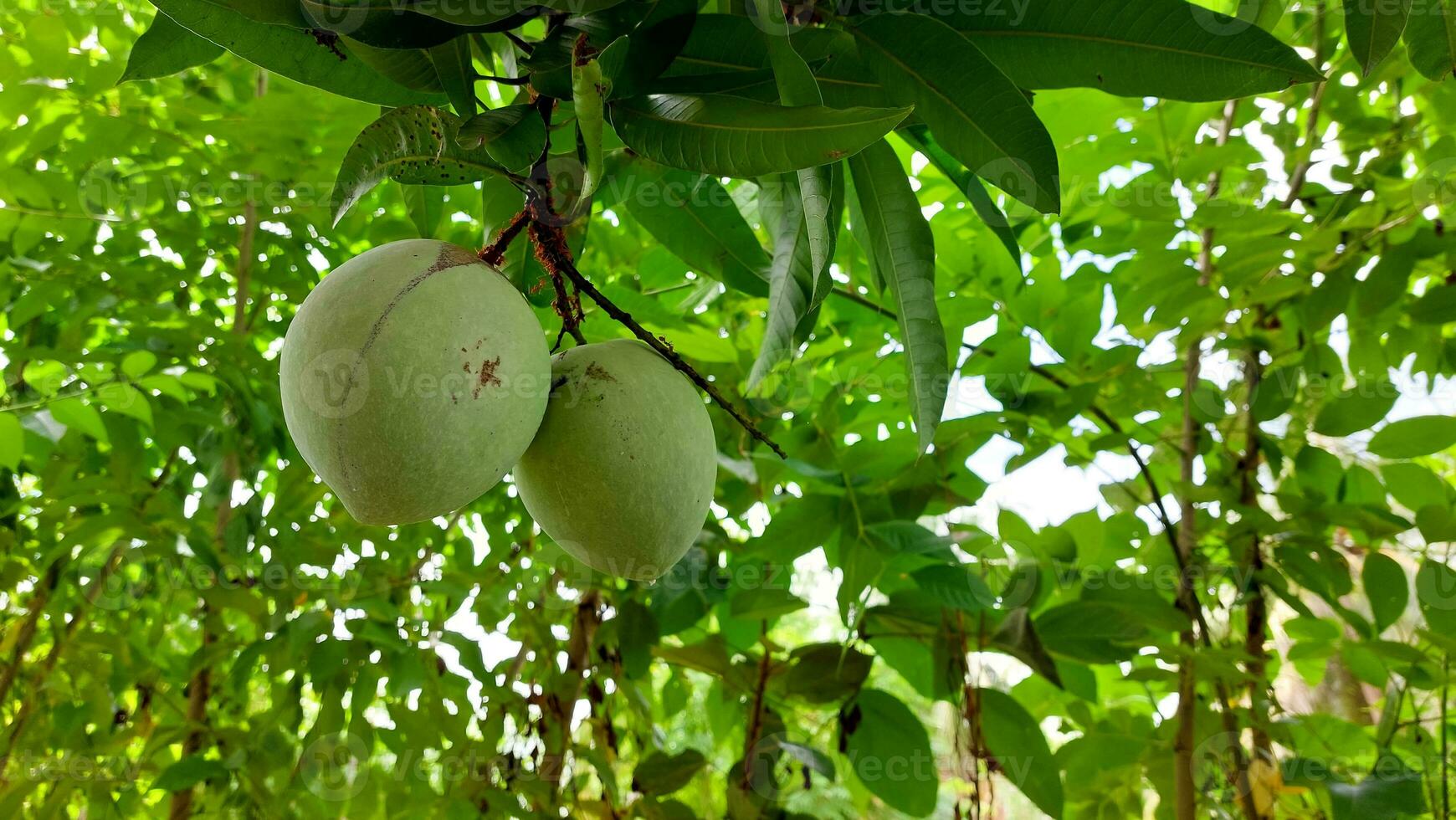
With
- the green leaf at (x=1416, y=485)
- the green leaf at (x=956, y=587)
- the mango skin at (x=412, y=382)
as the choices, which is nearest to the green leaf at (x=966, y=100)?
the mango skin at (x=412, y=382)

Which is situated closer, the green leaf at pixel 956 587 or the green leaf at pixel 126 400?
the green leaf at pixel 956 587

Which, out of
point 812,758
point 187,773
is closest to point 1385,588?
point 812,758

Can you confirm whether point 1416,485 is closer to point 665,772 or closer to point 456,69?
point 665,772

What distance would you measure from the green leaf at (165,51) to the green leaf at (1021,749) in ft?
4.64

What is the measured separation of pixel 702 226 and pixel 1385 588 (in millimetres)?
1288

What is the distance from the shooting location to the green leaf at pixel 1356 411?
1.54m

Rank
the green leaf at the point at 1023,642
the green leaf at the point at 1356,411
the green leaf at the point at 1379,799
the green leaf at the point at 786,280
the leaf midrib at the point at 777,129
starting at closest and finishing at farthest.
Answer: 1. the leaf midrib at the point at 777,129
2. the green leaf at the point at 786,280
3. the green leaf at the point at 1379,799
4. the green leaf at the point at 1023,642
5. the green leaf at the point at 1356,411

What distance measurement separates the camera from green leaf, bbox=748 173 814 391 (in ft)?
2.71

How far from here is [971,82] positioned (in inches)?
29.2

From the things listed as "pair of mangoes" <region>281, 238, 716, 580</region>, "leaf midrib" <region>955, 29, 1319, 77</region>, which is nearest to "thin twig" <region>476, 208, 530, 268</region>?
"pair of mangoes" <region>281, 238, 716, 580</region>

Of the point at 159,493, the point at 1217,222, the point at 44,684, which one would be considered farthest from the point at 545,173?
the point at 44,684

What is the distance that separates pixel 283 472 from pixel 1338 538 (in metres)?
3.45

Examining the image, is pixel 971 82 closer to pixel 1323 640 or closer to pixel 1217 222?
pixel 1217 222

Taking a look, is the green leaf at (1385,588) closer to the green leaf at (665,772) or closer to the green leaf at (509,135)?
the green leaf at (665,772)
